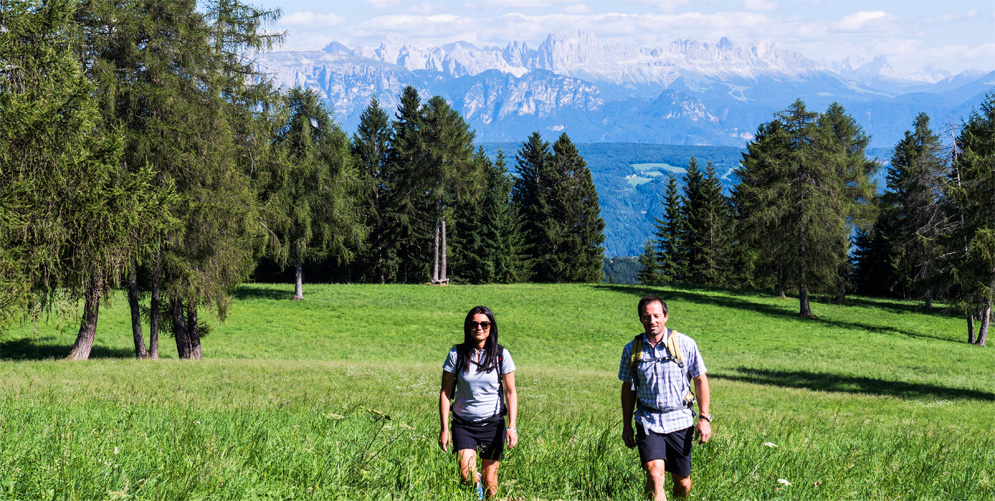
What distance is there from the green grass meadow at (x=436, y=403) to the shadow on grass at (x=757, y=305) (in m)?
0.35

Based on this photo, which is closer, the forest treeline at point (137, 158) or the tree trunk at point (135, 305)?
the forest treeline at point (137, 158)

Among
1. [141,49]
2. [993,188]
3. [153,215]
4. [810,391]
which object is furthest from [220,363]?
[993,188]

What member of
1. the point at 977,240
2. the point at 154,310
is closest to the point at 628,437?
the point at 154,310

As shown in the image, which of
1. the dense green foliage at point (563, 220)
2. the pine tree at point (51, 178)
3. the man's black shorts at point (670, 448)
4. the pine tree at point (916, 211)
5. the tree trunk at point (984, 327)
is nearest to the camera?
the man's black shorts at point (670, 448)

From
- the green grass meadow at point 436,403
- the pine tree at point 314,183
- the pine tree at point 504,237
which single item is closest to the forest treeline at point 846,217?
the green grass meadow at point 436,403

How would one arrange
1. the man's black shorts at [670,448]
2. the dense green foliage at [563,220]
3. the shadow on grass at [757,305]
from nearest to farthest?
the man's black shorts at [670,448] → the shadow on grass at [757,305] → the dense green foliage at [563,220]

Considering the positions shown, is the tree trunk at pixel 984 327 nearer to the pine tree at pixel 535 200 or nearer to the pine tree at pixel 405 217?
the pine tree at pixel 405 217

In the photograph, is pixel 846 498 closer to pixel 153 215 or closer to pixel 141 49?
pixel 153 215

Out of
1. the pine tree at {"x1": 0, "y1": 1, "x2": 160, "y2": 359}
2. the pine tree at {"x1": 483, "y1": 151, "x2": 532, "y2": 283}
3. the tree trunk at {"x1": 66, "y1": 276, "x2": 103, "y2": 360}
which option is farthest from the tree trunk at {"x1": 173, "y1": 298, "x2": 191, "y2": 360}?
the pine tree at {"x1": 483, "y1": 151, "x2": 532, "y2": 283}

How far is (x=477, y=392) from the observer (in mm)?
5129

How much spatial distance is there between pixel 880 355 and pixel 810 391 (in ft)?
41.3

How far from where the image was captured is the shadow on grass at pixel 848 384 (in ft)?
67.0

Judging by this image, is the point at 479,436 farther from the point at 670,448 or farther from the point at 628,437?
the point at 670,448

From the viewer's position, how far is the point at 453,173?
4709 centimetres
